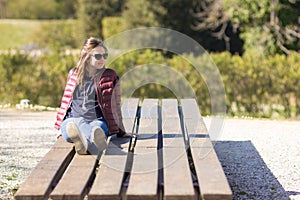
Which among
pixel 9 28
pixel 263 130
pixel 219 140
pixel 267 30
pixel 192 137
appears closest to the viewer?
pixel 192 137

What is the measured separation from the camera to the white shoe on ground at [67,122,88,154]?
3984 millimetres

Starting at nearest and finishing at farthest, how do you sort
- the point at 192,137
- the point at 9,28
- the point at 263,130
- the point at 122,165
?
1. the point at 122,165
2. the point at 192,137
3. the point at 263,130
4. the point at 9,28

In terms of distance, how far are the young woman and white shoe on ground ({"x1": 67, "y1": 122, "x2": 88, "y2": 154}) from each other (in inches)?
15.7

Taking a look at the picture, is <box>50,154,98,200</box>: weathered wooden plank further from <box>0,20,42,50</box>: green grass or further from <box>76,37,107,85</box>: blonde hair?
<box>0,20,42,50</box>: green grass

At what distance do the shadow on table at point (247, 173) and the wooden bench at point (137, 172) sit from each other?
55 cm

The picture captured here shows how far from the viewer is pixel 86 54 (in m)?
4.54

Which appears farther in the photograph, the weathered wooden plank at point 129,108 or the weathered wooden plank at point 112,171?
the weathered wooden plank at point 129,108

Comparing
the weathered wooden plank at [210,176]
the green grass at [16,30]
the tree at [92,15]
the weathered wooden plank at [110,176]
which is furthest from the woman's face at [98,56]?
the green grass at [16,30]

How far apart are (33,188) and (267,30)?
10.9 meters

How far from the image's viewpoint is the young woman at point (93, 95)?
14.8ft

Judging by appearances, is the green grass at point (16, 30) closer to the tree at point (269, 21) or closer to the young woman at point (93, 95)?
the tree at point (269, 21)

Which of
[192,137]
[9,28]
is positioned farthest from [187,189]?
[9,28]

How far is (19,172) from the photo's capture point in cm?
524

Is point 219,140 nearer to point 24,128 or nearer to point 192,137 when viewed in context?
point 192,137
